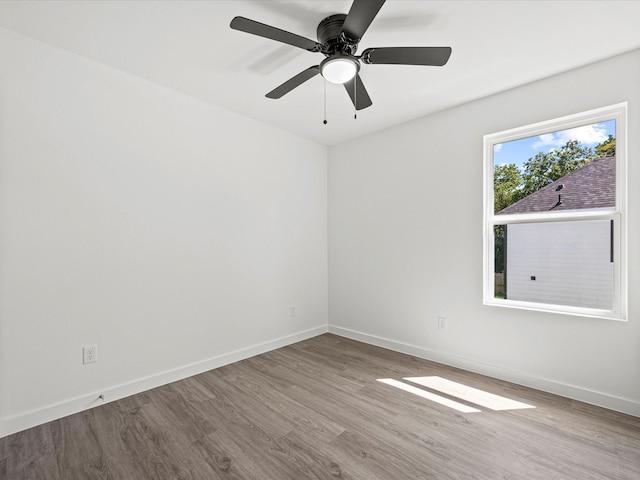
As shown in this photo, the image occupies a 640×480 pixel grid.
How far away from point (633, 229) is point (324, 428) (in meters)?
2.52

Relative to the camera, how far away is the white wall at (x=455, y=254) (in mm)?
2164

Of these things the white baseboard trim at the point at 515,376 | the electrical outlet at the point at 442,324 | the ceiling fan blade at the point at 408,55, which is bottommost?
the white baseboard trim at the point at 515,376

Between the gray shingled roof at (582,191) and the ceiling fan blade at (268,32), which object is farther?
the gray shingled roof at (582,191)

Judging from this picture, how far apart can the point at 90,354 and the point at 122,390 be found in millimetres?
385

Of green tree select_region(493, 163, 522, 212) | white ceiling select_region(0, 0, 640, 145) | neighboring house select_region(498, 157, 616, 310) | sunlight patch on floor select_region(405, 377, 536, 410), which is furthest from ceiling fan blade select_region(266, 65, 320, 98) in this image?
sunlight patch on floor select_region(405, 377, 536, 410)

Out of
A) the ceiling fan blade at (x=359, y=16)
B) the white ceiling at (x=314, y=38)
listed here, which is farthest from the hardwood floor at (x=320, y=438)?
the white ceiling at (x=314, y=38)

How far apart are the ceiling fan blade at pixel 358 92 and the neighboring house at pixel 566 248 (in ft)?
5.37

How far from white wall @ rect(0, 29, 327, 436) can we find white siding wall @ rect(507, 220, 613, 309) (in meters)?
2.40

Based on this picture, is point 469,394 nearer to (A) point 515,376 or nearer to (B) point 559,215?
(A) point 515,376

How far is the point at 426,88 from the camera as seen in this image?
2.59 meters

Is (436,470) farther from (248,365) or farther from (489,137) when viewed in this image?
(489,137)

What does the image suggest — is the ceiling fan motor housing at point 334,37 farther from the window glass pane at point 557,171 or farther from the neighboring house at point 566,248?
the neighboring house at point 566,248

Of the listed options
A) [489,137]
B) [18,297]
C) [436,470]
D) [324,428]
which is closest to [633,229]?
[489,137]

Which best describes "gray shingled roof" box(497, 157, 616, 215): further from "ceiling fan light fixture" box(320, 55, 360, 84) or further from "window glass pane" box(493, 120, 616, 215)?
"ceiling fan light fixture" box(320, 55, 360, 84)
